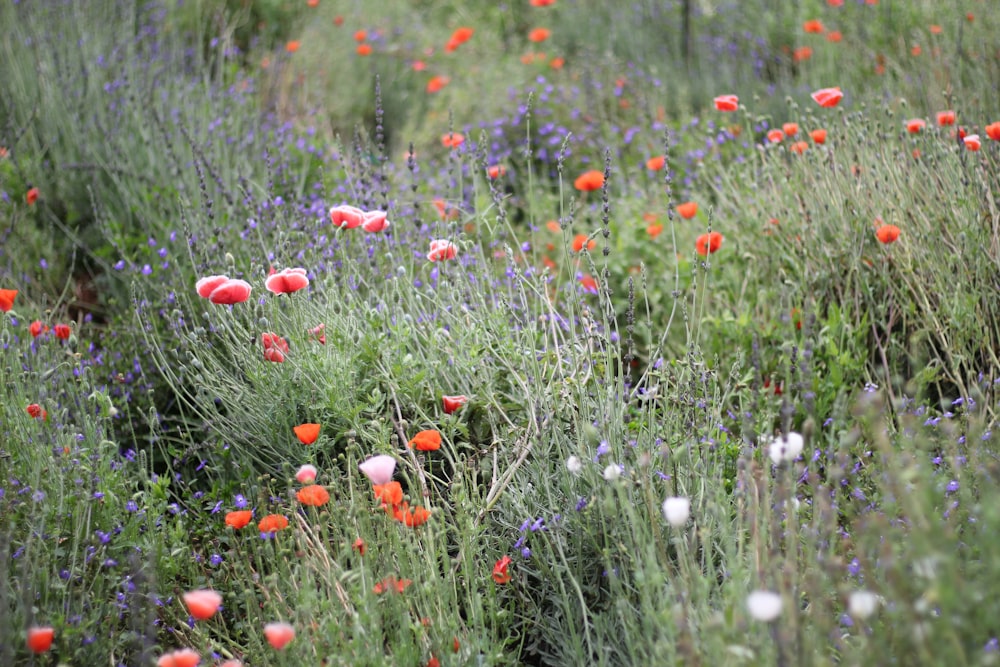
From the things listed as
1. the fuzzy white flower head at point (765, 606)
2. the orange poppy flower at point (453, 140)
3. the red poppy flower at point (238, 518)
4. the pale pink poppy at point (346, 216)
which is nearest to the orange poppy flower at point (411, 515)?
the red poppy flower at point (238, 518)

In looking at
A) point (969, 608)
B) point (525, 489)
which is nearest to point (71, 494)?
point (525, 489)

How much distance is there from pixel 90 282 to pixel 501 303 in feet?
6.63

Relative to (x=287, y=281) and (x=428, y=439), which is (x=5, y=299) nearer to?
(x=287, y=281)

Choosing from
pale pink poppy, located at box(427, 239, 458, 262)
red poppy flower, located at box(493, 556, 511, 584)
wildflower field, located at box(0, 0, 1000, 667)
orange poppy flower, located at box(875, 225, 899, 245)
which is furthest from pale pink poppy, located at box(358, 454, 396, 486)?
orange poppy flower, located at box(875, 225, 899, 245)

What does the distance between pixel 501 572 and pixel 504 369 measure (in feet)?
2.21

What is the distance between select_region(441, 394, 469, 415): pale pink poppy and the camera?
2.11 meters

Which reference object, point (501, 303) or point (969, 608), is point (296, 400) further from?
point (969, 608)

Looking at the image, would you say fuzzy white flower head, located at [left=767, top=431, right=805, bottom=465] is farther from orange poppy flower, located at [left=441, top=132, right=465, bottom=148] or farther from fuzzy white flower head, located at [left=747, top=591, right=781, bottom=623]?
orange poppy flower, located at [left=441, top=132, right=465, bottom=148]

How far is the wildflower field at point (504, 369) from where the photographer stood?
1.62 m

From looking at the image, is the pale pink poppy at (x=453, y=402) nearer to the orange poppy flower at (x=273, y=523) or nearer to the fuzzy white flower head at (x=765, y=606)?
the orange poppy flower at (x=273, y=523)

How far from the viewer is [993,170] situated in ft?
9.42

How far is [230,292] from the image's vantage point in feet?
6.50

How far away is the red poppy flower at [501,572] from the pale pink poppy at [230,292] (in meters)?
0.84

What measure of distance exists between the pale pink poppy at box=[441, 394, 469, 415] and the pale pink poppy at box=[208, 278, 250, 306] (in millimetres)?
535
